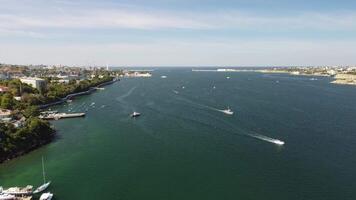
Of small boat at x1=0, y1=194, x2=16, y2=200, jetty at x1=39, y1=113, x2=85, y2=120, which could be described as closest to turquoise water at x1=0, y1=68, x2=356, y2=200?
jetty at x1=39, y1=113, x2=85, y2=120

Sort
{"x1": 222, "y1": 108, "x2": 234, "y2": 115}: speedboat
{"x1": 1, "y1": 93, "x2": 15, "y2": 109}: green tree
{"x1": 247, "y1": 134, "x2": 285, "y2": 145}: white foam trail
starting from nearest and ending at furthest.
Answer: {"x1": 247, "y1": 134, "x2": 285, "y2": 145}: white foam trail, {"x1": 1, "y1": 93, "x2": 15, "y2": 109}: green tree, {"x1": 222, "y1": 108, "x2": 234, "y2": 115}: speedboat

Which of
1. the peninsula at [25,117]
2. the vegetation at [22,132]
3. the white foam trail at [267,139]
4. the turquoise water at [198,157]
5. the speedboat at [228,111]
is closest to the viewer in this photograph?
the turquoise water at [198,157]

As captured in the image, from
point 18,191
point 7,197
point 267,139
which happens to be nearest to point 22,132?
point 18,191

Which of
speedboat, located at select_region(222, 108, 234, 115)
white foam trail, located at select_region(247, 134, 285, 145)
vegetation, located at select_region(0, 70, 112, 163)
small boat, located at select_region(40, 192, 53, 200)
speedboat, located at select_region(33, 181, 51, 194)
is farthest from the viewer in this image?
speedboat, located at select_region(222, 108, 234, 115)

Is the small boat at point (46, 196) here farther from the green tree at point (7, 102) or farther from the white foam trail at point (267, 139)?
the green tree at point (7, 102)

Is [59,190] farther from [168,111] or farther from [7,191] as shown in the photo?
[168,111]

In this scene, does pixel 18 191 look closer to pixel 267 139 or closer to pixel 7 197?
pixel 7 197

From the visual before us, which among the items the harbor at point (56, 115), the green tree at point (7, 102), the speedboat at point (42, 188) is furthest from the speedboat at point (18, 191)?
the green tree at point (7, 102)

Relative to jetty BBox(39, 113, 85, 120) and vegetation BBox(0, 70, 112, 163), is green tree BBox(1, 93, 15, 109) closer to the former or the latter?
vegetation BBox(0, 70, 112, 163)

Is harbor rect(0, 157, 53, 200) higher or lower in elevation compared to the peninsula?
lower
